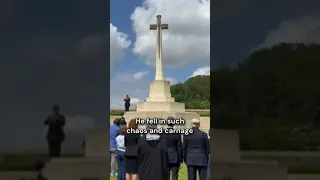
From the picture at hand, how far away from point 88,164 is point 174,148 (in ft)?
5.87

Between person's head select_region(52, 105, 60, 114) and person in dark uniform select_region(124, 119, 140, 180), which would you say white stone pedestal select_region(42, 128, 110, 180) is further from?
person in dark uniform select_region(124, 119, 140, 180)

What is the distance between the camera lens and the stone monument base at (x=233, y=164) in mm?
5996

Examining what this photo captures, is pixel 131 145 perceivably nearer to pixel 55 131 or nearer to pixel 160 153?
pixel 160 153

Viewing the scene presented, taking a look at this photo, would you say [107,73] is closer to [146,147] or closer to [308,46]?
[146,147]

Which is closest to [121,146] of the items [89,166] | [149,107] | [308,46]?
[89,166]

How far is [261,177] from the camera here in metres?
6.01

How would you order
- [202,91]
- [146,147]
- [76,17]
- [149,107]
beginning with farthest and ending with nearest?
1. [202,91]
2. [149,107]
3. [146,147]
4. [76,17]

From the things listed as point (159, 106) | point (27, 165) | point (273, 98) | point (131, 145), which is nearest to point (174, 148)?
point (131, 145)

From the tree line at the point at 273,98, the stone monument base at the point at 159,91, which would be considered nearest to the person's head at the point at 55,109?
the tree line at the point at 273,98

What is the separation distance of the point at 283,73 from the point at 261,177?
1.37 meters

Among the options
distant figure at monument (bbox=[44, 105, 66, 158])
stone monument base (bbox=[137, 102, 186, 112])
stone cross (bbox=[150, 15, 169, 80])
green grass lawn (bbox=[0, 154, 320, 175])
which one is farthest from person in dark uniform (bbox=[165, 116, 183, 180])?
stone cross (bbox=[150, 15, 169, 80])

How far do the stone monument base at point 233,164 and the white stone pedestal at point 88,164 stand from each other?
1.42 m

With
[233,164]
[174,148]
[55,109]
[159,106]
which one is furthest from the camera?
[159,106]

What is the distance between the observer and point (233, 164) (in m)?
6.18
